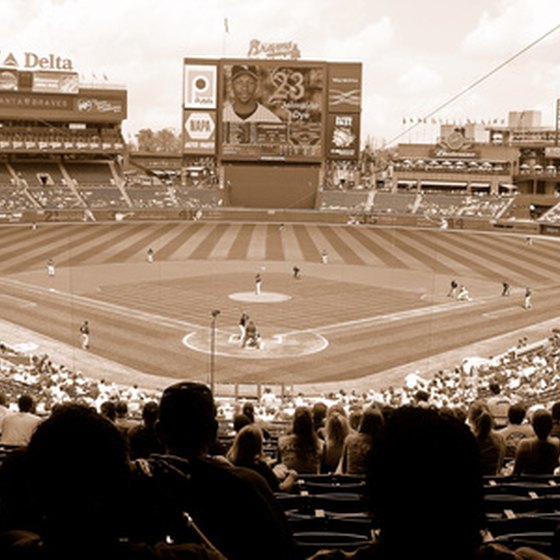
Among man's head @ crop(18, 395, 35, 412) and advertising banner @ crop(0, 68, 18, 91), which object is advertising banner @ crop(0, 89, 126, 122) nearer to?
advertising banner @ crop(0, 68, 18, 91)

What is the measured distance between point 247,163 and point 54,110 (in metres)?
24.3

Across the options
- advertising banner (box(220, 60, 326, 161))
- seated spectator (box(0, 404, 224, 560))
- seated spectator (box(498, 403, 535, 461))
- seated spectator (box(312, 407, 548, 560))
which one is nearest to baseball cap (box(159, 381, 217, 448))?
seated spectator (box(0, 404, 224, 560))

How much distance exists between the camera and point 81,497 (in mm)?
2561

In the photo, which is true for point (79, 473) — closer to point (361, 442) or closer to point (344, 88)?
point (361, 442)

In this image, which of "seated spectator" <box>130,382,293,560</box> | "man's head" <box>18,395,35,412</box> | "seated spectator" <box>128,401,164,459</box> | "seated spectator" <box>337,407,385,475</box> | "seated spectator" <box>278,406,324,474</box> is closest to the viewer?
"seated spectator" <box>130,382,293,560</box>

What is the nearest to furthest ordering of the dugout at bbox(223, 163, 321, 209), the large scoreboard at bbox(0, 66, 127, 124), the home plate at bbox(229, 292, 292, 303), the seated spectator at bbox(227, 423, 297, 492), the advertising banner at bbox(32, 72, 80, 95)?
the seated spectator at bbox(227, 423, 297, 492), the home plate at bbox(229, 292, 292, 303), the dugout at bbox(223, 163, 321, 209), the large scoreboard at bbox(0, 66, 127, 124), the advertising banner at bbox(32, 72, 80, 95)

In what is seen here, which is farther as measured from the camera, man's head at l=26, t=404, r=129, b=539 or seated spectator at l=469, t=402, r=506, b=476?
seated spectator at l=469, t=402, r=506, b=476

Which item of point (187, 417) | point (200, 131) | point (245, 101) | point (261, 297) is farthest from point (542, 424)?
point (200, 131)

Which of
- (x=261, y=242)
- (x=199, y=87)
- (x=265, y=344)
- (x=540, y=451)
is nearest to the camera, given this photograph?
(x=540, y=451)

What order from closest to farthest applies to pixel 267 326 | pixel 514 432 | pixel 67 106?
pixel 514 432, pixel 267 326, pixel 67 106

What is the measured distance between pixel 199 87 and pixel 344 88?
53.5ft

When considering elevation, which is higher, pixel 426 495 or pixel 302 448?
pixel 426 495

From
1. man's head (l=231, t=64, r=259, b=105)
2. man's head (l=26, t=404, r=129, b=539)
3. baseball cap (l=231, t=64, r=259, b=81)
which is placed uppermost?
baseball cap (l=231, t=64, r=259, b=81)

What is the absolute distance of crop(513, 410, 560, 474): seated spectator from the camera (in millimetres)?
7998
